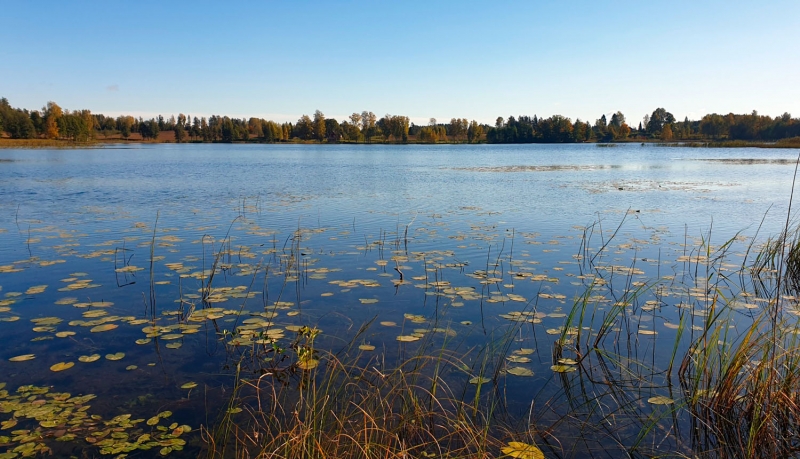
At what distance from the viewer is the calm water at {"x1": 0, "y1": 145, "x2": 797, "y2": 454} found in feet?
18.9

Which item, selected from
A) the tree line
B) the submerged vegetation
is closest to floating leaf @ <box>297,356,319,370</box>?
the submerged vegetation

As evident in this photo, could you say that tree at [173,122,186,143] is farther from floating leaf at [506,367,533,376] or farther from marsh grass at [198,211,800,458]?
floating leaf at [506,367,533,376]

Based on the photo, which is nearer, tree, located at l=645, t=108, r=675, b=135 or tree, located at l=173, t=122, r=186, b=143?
tree, located at l=173, t=122, r=186, b=143

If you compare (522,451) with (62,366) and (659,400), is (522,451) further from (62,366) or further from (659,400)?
(62,366)

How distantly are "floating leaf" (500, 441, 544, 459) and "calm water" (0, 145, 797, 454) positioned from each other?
998 millimetres

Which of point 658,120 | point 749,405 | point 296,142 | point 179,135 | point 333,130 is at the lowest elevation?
point 749,405

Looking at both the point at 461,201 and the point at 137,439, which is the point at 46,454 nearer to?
the point at 137,439

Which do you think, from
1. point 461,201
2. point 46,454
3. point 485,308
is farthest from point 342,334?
point 461,201

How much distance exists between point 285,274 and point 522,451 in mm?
6397

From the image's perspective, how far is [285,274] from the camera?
934cm

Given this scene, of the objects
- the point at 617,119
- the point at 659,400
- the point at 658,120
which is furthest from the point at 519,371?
the point at 617,119

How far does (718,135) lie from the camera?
11694 cm

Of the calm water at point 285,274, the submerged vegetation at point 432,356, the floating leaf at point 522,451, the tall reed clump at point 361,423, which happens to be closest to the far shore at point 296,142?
the calm water at point 285,274

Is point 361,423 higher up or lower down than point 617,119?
lower down
